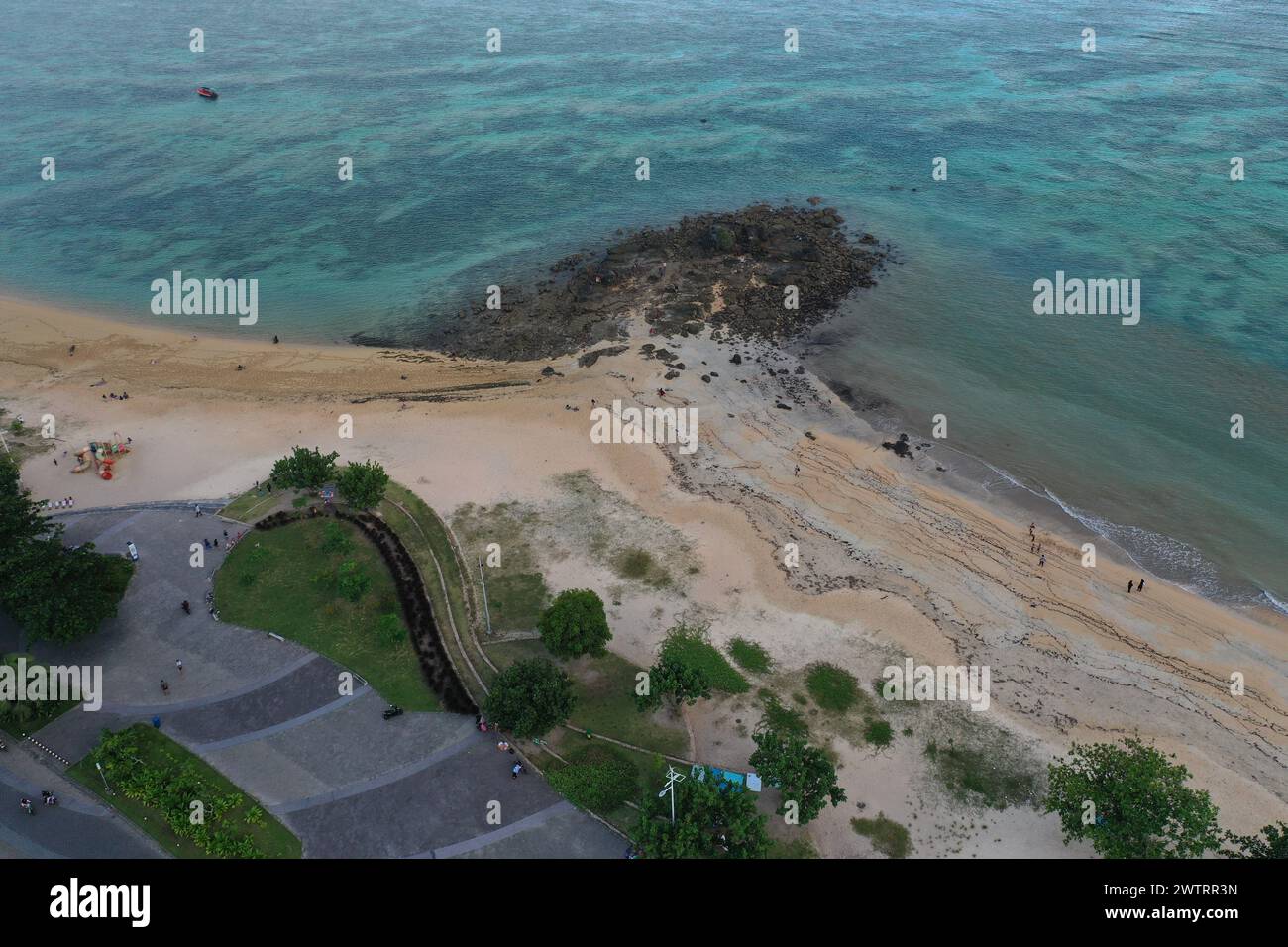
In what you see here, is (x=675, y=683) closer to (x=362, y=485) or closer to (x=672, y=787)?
(x=672, y=787)

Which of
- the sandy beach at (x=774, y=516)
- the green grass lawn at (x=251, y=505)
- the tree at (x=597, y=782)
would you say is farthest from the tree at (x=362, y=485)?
the tree at (x=597, y=782)

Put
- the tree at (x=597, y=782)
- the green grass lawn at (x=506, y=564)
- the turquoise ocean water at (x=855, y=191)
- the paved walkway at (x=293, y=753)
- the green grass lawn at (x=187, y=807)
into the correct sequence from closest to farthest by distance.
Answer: the green grass lawn at (x=187, y=807)
the paved walkway at (x=293, y=753)
the tree at (x=597, y=782)
the green grass lawn at (x=506, y=564)
the turquoise ocean water at (x=855, y=191)

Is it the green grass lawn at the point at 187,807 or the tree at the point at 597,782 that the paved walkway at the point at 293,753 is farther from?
the tree at the point at 597,782

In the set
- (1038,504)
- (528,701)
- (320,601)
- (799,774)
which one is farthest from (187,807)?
(1038,504)

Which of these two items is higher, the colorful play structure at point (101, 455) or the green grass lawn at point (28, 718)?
the colorful play structure at point (101, 455)

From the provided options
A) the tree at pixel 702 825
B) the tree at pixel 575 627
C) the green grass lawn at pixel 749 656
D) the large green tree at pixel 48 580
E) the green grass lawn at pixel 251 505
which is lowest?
the tree at pixel 702 825

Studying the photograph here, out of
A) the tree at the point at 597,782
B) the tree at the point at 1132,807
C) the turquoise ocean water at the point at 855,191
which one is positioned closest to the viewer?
the tree at the point at 1132,807
